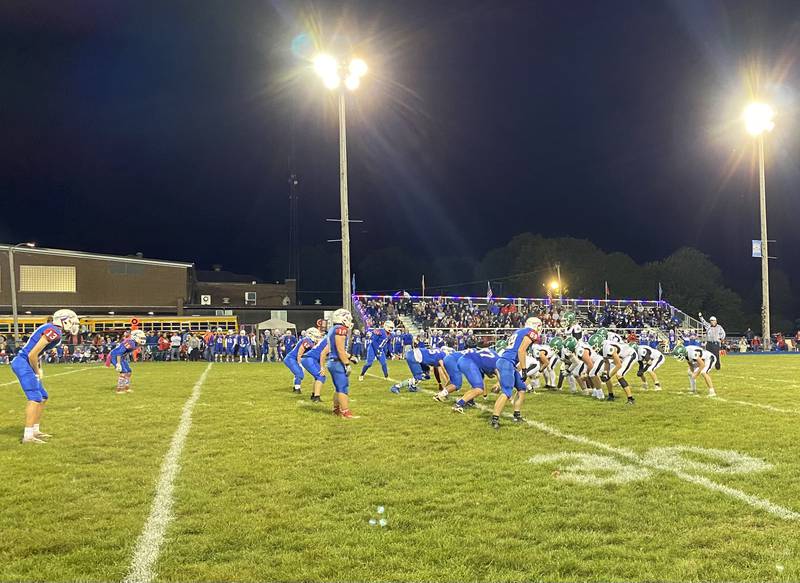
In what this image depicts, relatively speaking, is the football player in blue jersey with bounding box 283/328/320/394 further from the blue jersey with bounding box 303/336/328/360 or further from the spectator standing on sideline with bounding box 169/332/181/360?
the spectator standing on sideline with bounding box 169/332/181/360

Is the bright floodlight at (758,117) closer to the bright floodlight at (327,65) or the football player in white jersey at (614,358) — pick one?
the bright floodlight at (327,65)

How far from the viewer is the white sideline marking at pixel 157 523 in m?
3.92

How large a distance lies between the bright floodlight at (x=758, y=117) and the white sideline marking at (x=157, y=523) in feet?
108

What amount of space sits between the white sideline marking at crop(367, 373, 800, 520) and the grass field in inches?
1.4

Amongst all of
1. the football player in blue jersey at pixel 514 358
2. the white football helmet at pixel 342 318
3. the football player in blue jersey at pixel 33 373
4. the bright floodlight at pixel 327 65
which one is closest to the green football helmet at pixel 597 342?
the football player in blue jersey at pixel 514 358

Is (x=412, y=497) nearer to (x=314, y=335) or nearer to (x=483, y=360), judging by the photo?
(x=483, y=360)

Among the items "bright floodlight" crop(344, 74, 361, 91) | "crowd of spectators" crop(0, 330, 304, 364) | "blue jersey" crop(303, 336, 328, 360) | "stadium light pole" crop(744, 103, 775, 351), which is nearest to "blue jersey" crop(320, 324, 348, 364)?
"blue jersey" crop(303, 336, 328, 360)

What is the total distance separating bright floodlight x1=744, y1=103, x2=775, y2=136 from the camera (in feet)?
102

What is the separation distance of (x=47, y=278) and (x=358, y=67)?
102 ft

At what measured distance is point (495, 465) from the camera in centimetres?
670

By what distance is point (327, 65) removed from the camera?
21797mm

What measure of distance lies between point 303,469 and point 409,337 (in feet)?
44.7

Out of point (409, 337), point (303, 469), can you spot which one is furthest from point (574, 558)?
point (409, 337)

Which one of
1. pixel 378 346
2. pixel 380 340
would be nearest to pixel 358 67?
pixel 380 340
